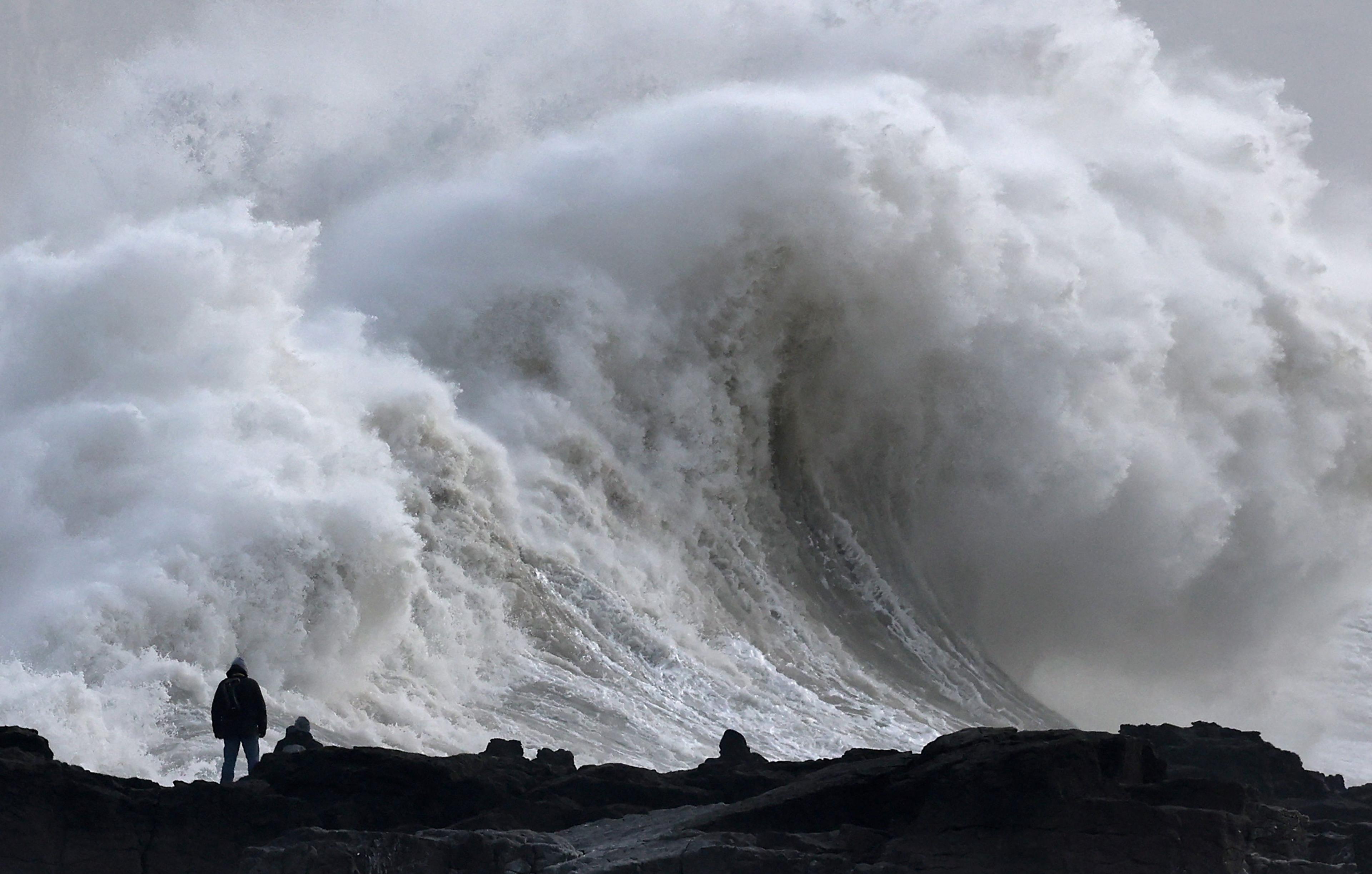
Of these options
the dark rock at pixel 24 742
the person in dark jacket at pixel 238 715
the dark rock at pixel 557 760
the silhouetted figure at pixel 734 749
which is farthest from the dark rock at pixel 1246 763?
→ the dark rock at pixel 24 742

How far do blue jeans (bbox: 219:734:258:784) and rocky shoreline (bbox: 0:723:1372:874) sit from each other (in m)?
0.56

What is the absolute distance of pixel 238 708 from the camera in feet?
34.9

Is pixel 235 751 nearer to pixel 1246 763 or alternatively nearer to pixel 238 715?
pixel 238 715

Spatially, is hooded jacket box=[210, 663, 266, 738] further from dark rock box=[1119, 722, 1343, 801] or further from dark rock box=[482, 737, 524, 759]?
dark rock box=[1119, 722, 1343, 801]

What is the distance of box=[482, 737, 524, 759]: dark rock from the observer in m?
11.2

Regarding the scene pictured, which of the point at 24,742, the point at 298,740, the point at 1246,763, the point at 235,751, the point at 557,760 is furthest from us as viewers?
the point at 1246,763

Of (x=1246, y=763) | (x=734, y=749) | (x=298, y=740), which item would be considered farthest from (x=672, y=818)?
(x=1246, y=763)

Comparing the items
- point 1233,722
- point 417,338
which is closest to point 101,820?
point 417,338

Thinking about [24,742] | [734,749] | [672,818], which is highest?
[734,749]

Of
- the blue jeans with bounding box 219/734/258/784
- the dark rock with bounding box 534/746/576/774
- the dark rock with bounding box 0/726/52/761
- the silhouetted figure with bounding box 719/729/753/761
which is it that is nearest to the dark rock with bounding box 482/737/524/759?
the dark rock with bounding box 534/746/576/774

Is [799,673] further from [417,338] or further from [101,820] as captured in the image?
[101,820]

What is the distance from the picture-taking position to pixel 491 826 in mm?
9445

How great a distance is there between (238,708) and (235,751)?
23 centimetres

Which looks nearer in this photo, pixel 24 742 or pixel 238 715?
pixel 24 742
